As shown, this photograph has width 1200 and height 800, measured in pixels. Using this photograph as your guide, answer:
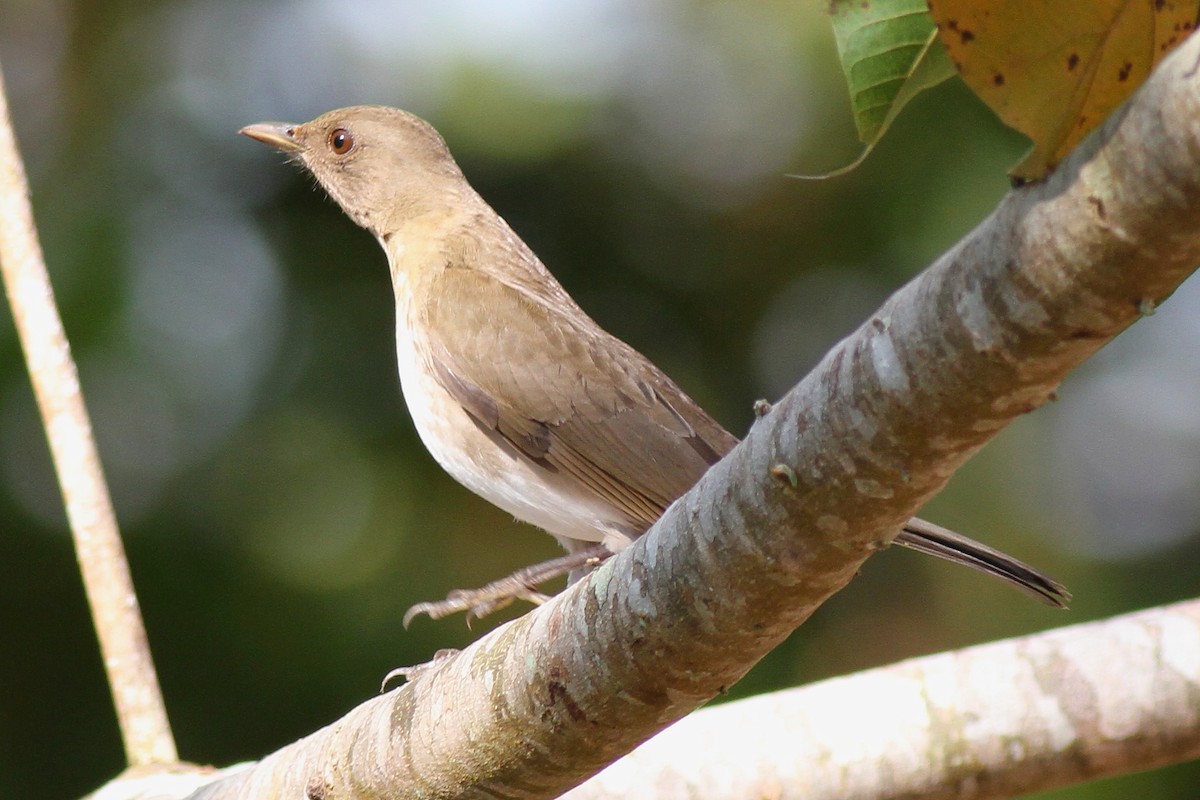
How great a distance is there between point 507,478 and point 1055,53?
2497mm

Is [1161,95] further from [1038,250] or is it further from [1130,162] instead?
[1038,250]

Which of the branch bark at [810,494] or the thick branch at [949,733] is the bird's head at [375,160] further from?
the branch bark at [810,494]

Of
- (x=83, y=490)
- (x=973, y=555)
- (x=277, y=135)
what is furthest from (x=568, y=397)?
(x=277, y=135)

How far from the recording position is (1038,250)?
1502 millimetres

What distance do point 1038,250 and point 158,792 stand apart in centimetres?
276

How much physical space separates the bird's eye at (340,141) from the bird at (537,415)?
0.61m

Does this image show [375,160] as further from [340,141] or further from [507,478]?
[507,478]

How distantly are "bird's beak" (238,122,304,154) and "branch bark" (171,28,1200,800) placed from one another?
2.80m

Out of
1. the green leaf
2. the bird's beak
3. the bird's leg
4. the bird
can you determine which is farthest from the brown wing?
the green leaf

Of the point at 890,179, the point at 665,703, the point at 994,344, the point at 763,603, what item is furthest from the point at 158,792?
the point at 890,179

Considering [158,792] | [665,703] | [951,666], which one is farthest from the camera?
[951,666]

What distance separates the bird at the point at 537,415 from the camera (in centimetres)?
372

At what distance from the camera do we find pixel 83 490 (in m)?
3.50

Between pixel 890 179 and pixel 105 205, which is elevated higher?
pixel 105 205
